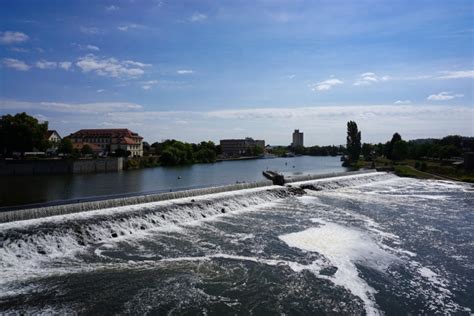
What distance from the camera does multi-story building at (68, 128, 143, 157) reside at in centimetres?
8462

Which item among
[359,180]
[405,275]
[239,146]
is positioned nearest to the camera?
[405,275]

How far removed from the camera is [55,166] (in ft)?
172

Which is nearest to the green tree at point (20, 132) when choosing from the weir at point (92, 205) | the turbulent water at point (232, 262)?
the weir at point (92, 205)

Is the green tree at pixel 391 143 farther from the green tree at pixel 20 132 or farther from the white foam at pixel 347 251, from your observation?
the white foam at pixel 347 251

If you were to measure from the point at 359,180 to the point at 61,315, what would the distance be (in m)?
42.1

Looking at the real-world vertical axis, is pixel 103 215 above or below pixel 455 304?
above

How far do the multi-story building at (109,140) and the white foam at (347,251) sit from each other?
69.4 metres

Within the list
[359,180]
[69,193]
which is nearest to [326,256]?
[69,193]

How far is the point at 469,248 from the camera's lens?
17.9 m

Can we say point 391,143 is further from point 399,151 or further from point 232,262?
point 232,262

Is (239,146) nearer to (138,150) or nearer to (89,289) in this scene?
(138,150)

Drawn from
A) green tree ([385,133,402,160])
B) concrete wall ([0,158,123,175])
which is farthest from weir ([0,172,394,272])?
green tree ([385,133,402,160])

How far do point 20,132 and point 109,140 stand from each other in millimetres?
39228

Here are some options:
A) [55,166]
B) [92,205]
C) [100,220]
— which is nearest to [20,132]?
[55,166]
